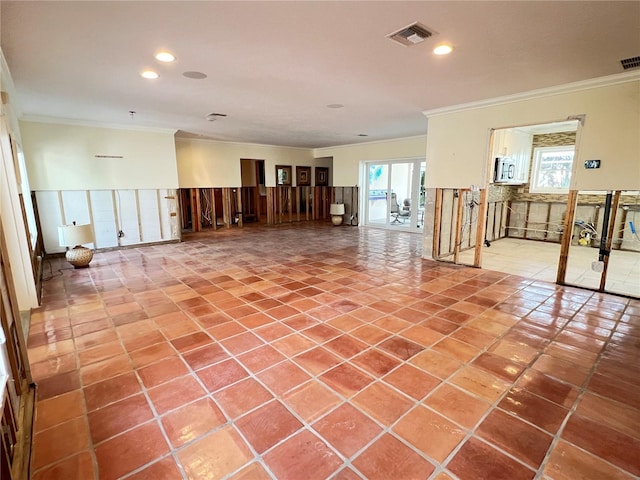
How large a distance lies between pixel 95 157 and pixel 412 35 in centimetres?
661

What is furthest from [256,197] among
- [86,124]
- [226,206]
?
[86,124]

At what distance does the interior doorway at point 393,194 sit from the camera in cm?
873

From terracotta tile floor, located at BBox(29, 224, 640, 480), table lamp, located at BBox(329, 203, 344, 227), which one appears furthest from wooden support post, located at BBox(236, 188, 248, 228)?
terracotta tile floor, located at BBox(29, 224, 640, 480)

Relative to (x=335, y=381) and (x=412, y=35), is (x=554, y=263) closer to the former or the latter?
(x=412, y=35)

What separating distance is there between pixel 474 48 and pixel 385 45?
0.85 metres

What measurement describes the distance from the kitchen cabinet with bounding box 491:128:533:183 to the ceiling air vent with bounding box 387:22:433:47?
14.3 feet

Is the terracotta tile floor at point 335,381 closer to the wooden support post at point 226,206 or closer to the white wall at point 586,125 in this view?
the white wall at point 586,125

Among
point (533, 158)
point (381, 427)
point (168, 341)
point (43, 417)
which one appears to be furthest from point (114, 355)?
point (533, 158)

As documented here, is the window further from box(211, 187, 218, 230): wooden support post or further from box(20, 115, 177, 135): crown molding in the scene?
box(20, 115, 177, 135): crown molding

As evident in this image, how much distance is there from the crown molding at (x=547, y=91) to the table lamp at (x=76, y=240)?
6037 millimetres

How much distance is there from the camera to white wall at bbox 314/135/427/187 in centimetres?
858

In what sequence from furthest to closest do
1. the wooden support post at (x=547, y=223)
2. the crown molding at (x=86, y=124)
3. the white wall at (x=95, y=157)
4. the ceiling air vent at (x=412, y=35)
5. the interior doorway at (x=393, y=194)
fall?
the interior doorway at (x=393, y=194)
the wooden support post at (x=547, y=223)
the white wall at (x=95, y=157)
the crown molding at (x=86, y=124)
the ceiling air vent at (x=412, y=35)

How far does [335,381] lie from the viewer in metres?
2.20

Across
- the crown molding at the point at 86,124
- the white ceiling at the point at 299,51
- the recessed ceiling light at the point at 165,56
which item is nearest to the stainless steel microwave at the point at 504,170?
the white ceiling at the point at 299,51
